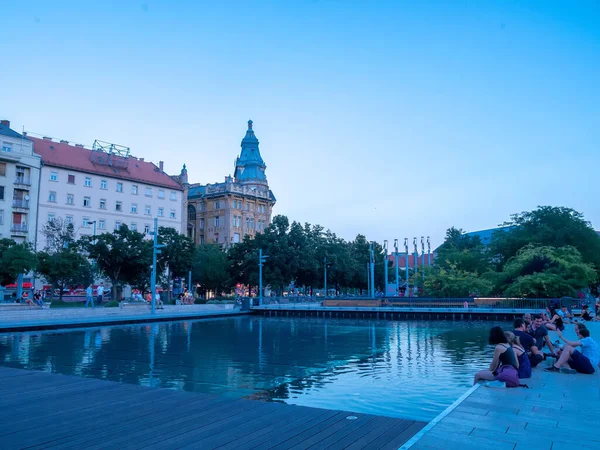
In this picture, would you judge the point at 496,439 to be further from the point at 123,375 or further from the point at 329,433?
the point at 123,375

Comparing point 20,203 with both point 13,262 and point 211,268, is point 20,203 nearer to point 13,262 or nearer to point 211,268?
point 211,268

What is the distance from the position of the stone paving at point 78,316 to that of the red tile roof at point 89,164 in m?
32.5

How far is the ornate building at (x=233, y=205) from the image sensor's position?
87125 mm

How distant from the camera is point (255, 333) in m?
29.0

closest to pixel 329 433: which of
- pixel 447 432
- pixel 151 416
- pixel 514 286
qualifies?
pixel 447 432

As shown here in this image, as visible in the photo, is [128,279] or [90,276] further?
[90,276]

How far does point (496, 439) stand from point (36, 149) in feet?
220

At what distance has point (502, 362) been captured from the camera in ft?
32.5

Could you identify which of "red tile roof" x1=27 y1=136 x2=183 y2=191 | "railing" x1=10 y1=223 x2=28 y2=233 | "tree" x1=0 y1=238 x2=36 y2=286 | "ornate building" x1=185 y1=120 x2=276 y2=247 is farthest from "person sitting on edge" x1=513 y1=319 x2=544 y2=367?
"ornate building" x1=185 y1=120 x2=276 y2=247

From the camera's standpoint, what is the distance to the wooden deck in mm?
6141

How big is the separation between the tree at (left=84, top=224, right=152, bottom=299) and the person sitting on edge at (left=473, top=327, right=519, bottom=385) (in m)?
37.1

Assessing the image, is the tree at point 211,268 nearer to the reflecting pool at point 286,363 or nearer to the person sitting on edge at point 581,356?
the reflecting pool at point 286,363

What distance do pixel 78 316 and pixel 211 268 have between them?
104 ft

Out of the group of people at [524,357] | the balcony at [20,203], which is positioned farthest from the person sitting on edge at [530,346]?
the balcony at [20,203]
